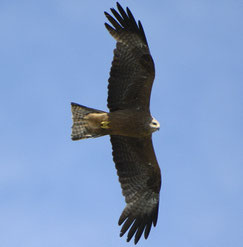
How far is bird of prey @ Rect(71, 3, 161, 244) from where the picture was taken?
12.4 m

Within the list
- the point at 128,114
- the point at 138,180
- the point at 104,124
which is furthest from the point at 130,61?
the point at 138,180

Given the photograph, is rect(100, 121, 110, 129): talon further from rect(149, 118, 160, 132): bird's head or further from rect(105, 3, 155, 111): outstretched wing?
rect(149, 118, 160, 132): bird's head

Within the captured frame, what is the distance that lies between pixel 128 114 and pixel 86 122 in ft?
3.15

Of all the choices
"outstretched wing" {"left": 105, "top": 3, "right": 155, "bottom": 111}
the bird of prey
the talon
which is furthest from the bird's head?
the talon

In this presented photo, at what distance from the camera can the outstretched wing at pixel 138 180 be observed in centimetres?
1303

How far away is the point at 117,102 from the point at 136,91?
18.8 inches

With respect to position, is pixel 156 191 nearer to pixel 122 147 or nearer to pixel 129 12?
pixel 122 147

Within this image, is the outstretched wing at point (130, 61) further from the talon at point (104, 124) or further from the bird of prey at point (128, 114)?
the talon at point (104, 124)

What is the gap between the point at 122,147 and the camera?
43.1ft

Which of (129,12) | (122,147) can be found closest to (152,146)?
(122,147)

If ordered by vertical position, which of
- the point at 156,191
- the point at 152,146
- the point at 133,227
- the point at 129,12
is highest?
the point at 129,12

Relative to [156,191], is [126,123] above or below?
above

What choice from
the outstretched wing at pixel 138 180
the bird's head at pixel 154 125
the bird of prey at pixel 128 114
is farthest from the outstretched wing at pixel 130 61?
the outstretched wing at pixel 138 180

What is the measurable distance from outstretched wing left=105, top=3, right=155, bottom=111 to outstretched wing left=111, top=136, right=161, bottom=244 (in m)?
1.04
